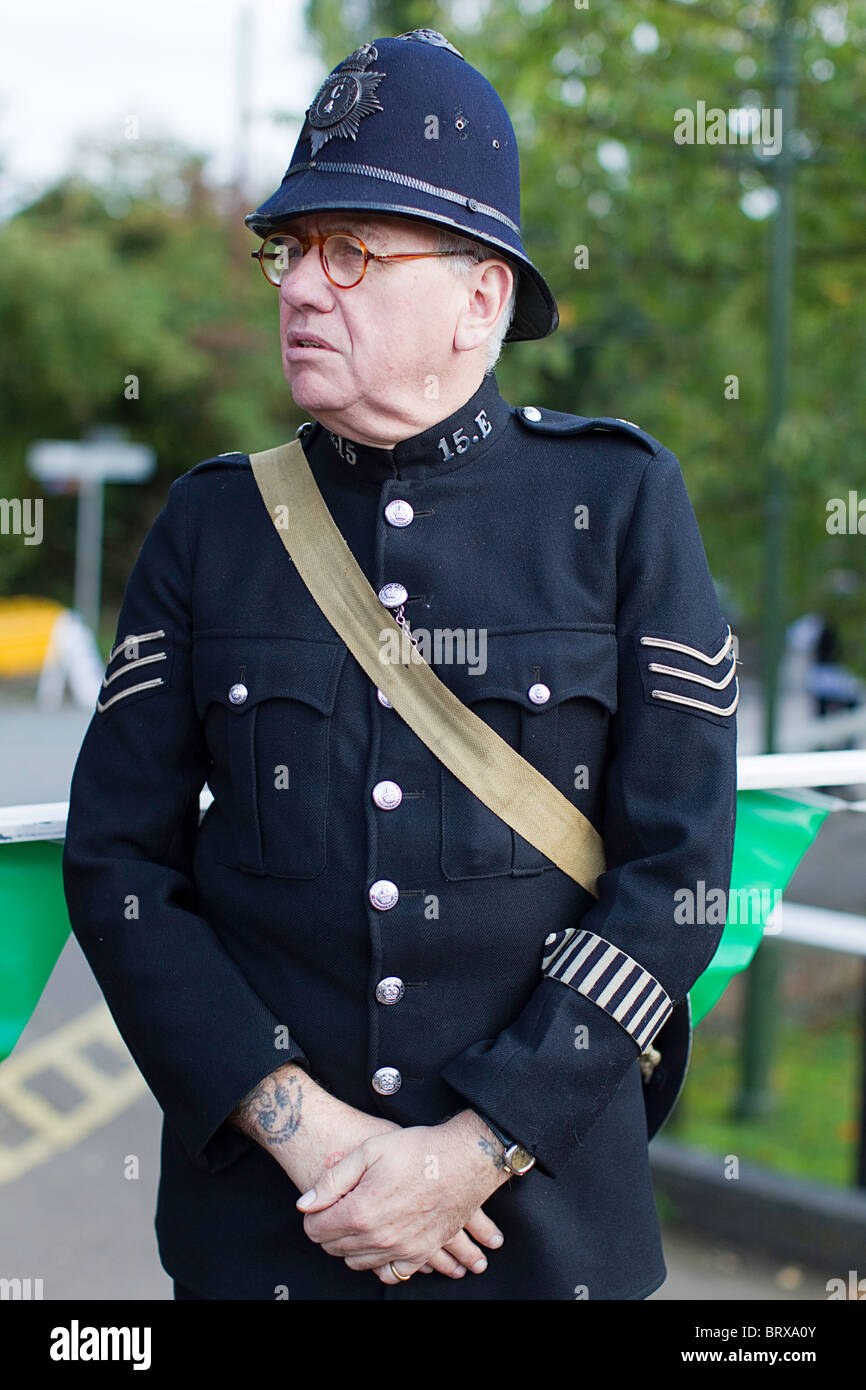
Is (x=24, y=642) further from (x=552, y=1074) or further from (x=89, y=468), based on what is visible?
(x=552, y=1074)

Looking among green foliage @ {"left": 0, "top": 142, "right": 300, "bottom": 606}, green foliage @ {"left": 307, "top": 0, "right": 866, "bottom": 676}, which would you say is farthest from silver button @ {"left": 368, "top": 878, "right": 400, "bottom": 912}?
green foliage @ {"left": 0, "top": 142, "right": 300, "bottom": 606}

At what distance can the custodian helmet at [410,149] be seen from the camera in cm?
177

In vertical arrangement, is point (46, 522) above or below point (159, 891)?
above

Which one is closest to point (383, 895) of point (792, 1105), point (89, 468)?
point (792, 1105)

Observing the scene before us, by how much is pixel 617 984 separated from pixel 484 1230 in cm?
37

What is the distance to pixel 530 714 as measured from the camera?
72.0 inches

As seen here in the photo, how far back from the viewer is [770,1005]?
543 centimetres

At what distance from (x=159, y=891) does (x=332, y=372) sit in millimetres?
711

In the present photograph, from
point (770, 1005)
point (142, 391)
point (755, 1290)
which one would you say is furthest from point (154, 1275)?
point (142, 391)

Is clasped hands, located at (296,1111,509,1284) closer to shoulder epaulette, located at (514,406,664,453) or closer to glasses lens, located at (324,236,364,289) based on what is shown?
shoulder epaulette, located at (514,406,664,453)

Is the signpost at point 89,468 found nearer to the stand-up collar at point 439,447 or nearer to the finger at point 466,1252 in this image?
the stand-up collar at point 439,447

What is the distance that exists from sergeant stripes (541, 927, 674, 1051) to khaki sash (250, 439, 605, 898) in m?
0.13

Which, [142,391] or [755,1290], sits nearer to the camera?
[755,1290]
